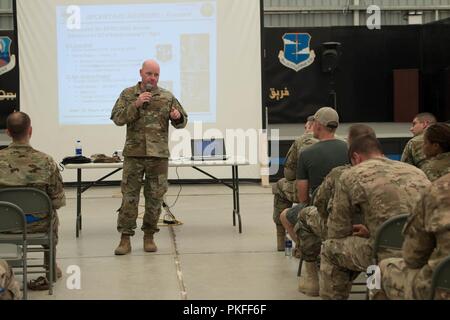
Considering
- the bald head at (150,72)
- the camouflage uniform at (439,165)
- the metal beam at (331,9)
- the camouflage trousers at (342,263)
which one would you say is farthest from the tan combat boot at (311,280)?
the metal beam at (331,9)

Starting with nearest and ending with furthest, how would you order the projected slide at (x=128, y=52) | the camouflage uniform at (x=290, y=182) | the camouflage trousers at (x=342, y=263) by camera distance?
the camouflage trousers at (x=342, y=263)
the camouflage uniform at (x=290, y=182)
the projected slide at (x=128, y=52)

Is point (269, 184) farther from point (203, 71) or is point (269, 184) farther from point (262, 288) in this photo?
point (262, 288)

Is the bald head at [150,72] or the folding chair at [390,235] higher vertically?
the bald head at [150,72]

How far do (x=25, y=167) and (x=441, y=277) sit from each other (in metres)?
3.25

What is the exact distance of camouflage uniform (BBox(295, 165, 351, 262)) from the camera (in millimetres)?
4422

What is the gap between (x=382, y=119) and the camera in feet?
57.4

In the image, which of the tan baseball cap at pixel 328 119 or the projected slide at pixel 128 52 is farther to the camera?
the projected slide at pixel 128 52

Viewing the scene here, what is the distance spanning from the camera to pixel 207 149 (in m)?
7.84

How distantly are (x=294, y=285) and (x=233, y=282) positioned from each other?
47 centimetres

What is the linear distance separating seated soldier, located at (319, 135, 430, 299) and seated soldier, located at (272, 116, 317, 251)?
190cm

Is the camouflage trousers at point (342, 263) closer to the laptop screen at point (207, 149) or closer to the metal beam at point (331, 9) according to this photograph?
the laptop screen at point (207, 149)

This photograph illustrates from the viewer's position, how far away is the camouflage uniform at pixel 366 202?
388 cm

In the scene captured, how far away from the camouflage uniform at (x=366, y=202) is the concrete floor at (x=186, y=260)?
0.90 meters

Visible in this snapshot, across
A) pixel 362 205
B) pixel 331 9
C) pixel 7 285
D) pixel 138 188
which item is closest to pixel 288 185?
pixel 138 188
